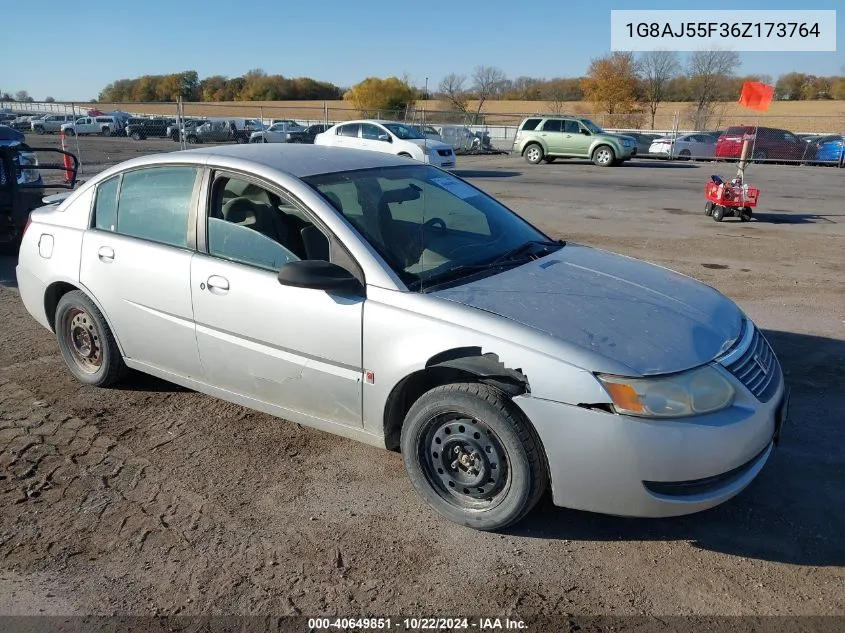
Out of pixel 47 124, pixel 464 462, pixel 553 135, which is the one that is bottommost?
pixel 464 462

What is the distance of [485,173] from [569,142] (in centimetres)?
586

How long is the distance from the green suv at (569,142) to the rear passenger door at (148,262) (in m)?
23.9

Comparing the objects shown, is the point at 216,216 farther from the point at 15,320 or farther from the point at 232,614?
the point at 15,320

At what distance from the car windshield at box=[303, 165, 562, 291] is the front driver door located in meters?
0.28

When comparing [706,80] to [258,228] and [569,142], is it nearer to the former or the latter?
[569,142]

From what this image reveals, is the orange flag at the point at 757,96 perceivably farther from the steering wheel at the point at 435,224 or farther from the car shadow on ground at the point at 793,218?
the steering wheel at the point at 435,224

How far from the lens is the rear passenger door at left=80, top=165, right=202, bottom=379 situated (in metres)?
4.00

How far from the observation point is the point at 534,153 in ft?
90.7

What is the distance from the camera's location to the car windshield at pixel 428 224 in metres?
3.56

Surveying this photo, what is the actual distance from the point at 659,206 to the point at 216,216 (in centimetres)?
1237

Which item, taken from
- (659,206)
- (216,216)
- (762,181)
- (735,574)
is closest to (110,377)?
(216,216)

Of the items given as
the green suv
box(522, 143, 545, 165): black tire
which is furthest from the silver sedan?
box(522, 143, 545, 165): black tire

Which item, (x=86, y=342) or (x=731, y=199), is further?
(x=731, y=199)

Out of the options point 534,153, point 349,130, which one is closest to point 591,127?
point 534,153
